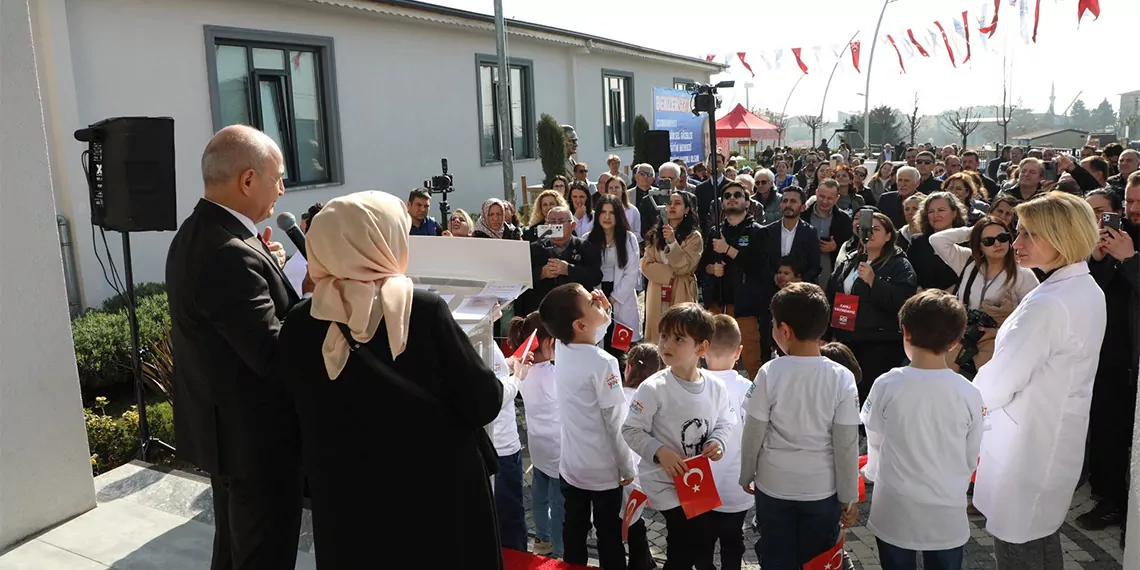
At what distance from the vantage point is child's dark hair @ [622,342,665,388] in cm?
367

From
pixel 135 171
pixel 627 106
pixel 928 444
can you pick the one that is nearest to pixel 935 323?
pixel 928 444

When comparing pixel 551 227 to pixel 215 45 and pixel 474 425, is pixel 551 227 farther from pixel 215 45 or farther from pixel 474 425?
pixel 215 45

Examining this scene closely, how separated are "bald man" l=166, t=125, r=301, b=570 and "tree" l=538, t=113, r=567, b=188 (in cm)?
1224

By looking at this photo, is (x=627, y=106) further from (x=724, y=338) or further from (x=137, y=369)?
(x=724, y=338)

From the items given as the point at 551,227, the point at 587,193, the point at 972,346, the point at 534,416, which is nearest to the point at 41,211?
the point at 534,416

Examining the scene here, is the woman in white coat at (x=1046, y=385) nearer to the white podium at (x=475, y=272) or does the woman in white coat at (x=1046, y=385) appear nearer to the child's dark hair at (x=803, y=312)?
the child's dark hair at (x=803, y=312)

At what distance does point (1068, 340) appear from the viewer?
2.92m

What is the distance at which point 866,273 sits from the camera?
491 cm

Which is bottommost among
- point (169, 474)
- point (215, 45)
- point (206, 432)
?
point (169, 474)

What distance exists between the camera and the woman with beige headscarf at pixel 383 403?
1934mm

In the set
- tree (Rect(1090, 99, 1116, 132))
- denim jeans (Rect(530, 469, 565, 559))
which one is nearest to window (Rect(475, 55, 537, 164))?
denim jeans (Rect(530, 469, 565, 559))

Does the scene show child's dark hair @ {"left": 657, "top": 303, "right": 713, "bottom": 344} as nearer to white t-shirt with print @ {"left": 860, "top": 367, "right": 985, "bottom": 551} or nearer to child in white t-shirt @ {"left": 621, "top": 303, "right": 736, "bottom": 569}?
child in white t-shirt @ {"left": 621, "top": 303, "right": 736, "bottom": 569}

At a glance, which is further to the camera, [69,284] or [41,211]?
[69,284]

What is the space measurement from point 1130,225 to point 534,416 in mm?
3537
